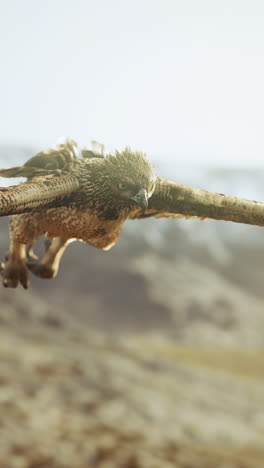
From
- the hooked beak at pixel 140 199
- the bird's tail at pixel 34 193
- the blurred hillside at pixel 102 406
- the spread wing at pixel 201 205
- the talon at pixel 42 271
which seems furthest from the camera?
the blurred hillside at pixel 102 406

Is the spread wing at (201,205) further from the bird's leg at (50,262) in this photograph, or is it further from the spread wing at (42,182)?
the bird's leg at (50,262)

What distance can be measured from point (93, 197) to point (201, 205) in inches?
15.6

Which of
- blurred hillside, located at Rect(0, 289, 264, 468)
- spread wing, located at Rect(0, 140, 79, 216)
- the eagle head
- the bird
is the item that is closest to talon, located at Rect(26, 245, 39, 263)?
the bird

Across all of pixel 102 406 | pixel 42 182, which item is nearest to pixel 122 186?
pixel 42 182

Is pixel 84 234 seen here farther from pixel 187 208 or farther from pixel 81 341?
pixel 81 341

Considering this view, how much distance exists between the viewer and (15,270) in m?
1.83

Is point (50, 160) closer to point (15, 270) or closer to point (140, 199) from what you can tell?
point (140, 199)

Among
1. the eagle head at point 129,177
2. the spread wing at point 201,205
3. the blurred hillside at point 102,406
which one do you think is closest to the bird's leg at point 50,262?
the spread wing at point 201,205

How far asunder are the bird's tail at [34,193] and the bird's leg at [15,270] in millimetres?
644

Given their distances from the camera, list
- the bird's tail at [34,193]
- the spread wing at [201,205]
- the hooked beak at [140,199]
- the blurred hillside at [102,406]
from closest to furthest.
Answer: the bird's tail at [34,193] → the hooked beak at [140,199] → the spread wing at [201,205] → the blurred hillside at [102,406]

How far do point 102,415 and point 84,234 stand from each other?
556 inches

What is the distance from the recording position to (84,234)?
1.31 meters

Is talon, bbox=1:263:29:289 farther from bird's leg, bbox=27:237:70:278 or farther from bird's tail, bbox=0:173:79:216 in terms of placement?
bird's tail, bbox=0:173:79:216

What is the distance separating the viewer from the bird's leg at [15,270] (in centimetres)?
178
